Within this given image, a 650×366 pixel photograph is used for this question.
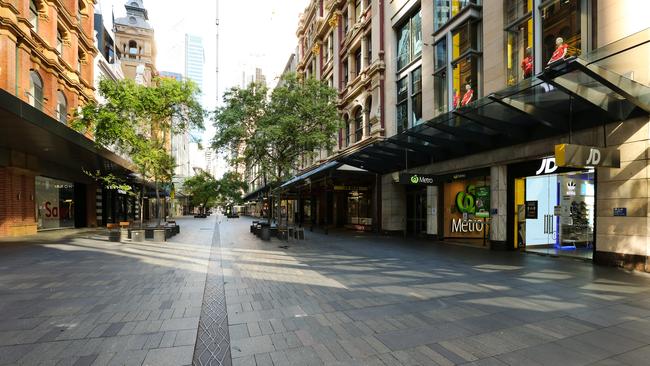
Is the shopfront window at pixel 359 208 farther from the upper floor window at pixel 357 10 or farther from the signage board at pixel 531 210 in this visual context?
the upper floor window at pixel 357 10

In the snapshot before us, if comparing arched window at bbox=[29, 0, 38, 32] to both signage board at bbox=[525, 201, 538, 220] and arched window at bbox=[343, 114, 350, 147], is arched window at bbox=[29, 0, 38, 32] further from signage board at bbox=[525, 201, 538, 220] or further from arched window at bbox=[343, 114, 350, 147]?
signage board at bbox=[525, 201, 538, 220]

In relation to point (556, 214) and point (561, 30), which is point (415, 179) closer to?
point (556, 214)

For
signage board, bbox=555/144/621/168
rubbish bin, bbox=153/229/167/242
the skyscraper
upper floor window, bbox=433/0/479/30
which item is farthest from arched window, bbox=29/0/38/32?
signage board, bbox=555/144/621/168

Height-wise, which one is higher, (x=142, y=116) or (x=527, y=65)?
Result: (x=527, y=65)

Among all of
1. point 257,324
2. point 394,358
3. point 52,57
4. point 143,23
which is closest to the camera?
point 394,358

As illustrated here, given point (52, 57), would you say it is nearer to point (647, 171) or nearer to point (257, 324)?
point (257, 324)

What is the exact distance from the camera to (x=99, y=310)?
224 inches

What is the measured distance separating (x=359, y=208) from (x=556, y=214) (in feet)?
49.9

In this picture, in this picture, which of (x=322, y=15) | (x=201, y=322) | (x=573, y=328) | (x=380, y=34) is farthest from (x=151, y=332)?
(x=322, y=15)

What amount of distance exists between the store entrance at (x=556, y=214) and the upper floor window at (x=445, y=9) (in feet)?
26.3

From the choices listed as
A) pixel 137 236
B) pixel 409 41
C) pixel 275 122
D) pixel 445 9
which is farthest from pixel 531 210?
pixel 137 236

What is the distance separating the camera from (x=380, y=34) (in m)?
22.7

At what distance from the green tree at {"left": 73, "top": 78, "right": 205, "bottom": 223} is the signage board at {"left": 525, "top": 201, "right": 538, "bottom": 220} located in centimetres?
1528

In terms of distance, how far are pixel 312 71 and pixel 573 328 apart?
38100 millimetres
